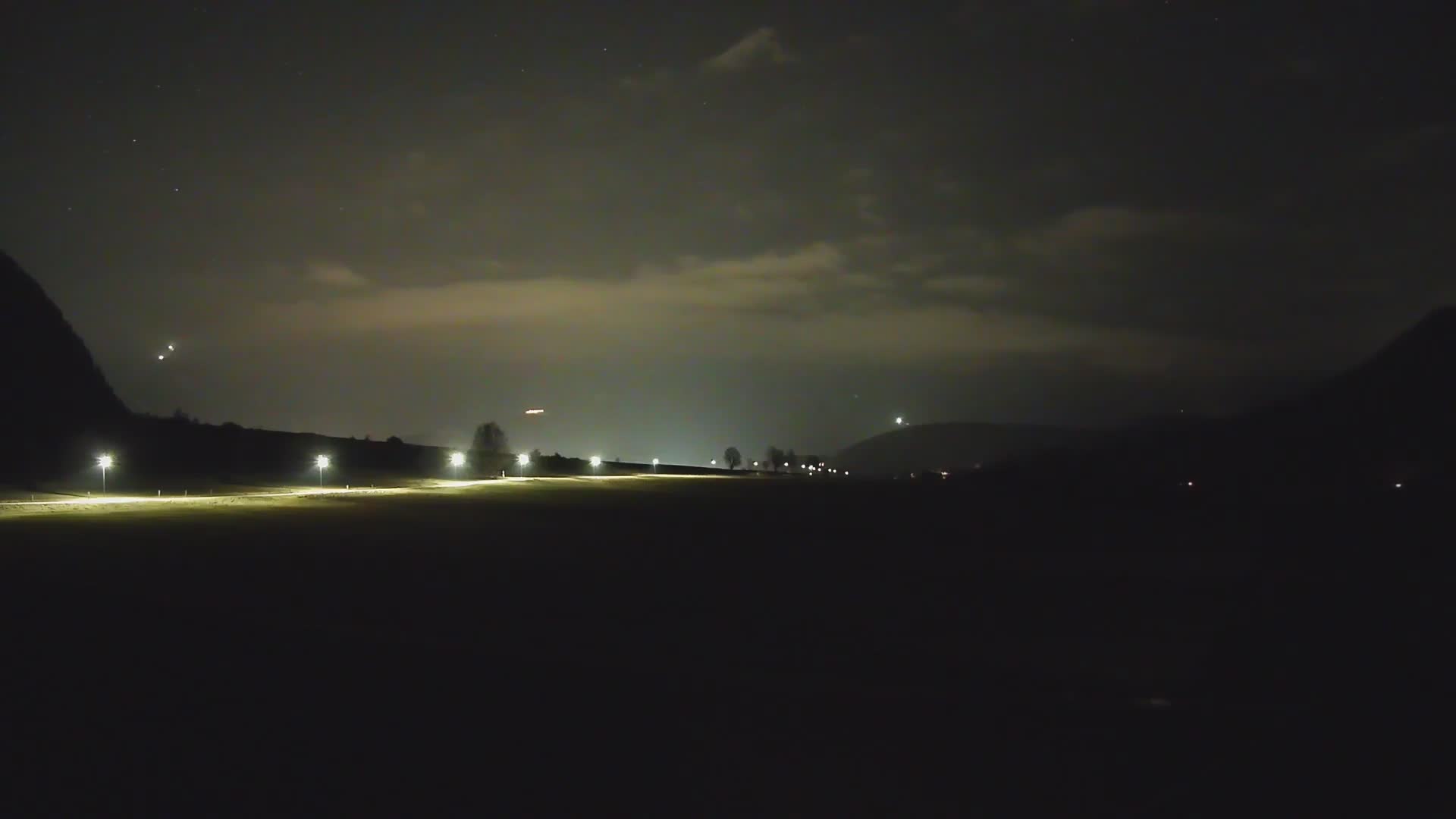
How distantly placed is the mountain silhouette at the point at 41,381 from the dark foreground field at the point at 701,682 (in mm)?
40199

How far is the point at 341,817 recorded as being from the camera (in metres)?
5.68

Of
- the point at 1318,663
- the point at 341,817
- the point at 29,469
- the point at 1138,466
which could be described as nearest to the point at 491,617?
the point at 341,817

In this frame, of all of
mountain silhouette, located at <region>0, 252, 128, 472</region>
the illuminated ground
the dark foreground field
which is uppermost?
mountain silhouette, located at <region>0, 252, 128, 472</region>

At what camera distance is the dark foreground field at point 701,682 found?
20.7 ft

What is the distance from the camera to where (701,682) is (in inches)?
356

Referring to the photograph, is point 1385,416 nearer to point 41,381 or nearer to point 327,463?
point 327,463

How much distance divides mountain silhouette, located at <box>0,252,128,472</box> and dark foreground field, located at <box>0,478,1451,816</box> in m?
40.2

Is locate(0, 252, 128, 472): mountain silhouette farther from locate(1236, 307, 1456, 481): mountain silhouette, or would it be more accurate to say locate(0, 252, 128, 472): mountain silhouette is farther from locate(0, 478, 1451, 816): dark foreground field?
locate(1236, 307, 1456, 481): mountain silhouette

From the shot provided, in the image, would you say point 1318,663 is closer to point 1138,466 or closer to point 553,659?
point 553,659

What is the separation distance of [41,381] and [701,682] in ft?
221

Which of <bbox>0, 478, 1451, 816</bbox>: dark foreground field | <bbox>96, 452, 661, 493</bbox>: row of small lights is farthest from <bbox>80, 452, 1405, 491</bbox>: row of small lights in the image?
<bbox>0, 478, 1451, 816</bbox>: dark foreground field

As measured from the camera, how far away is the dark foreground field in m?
6.30

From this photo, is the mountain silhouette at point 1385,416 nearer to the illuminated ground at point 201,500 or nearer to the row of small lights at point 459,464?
the row of small lights at point 459,464

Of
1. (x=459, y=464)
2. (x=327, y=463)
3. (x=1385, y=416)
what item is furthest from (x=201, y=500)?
(x=1385, y=416)
